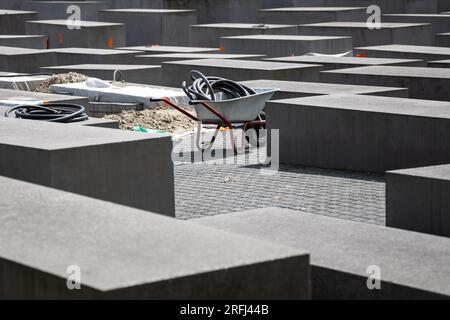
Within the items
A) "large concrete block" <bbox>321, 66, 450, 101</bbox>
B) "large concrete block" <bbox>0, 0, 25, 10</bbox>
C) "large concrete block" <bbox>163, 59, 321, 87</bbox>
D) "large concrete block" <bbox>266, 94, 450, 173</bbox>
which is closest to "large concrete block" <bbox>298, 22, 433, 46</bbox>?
"large concrete block" <bbox>163, 59, 321, 87</bbox>

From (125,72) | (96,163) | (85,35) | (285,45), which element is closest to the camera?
(96,163)

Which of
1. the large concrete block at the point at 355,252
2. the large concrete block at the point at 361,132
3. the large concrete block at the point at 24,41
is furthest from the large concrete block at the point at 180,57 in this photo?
the large concrete block at the point at 355,252

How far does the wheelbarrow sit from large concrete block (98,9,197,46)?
54.1 feet

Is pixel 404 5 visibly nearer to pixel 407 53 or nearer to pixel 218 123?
pixel 407 53

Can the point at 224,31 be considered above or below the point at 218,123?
above

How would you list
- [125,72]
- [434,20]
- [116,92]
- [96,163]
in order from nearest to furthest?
[96,163] < [116,92] < [125,72] < [434,20]

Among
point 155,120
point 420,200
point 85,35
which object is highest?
point 85,35

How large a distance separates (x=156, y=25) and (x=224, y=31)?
10.9 feet

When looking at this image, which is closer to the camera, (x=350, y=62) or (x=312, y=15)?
(x=350, y=62)

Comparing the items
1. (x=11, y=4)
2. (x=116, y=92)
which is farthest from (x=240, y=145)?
(x=11, y=4)

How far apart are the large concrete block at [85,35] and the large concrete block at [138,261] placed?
21.9 meters

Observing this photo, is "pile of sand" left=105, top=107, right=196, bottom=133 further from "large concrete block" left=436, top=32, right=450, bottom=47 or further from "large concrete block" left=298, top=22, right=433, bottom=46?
"large concrete block" left=298, top=22, right=433, bottom=46

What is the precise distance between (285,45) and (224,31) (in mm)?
4473

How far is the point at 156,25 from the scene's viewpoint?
30.0m
